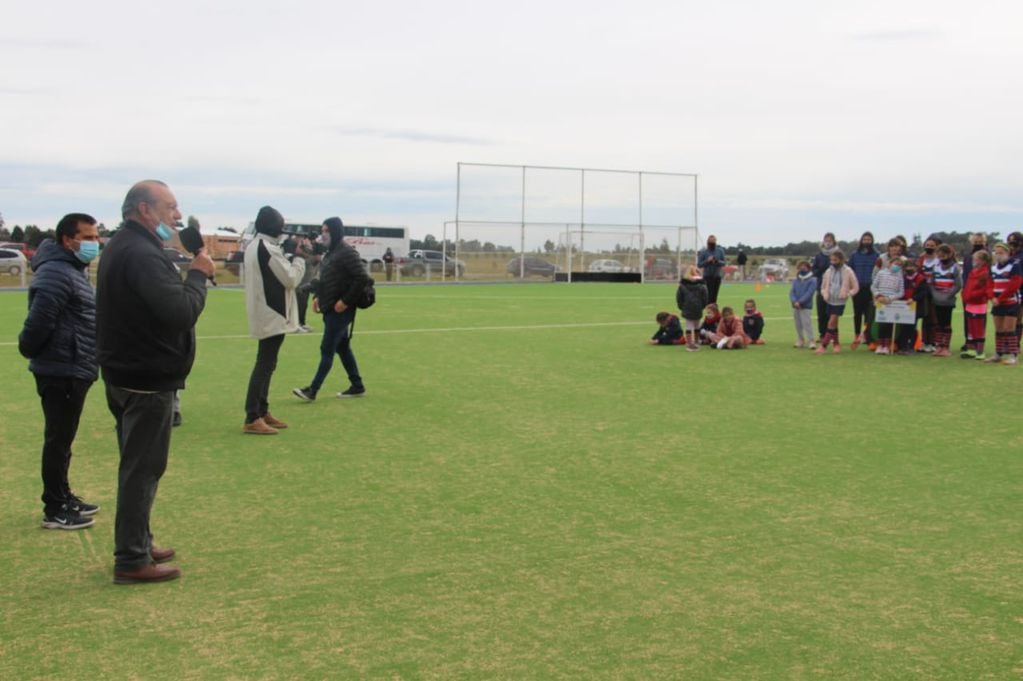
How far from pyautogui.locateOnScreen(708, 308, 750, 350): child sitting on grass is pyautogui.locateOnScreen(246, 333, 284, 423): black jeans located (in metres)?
9.07

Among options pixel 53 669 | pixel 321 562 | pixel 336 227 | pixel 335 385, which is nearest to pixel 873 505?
pixel 321 562

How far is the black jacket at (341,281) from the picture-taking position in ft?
32.7

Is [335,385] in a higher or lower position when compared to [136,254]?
lower

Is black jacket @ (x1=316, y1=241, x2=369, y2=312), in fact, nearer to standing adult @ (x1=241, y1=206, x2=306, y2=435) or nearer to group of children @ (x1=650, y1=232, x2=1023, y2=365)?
standing adult @ (x1=241, y1=206, x2=306, y2=435)

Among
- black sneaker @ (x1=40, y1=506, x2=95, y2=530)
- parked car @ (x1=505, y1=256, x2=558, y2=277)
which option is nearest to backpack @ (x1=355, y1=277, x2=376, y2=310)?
black sneaker @ (x1=40, y1=506, x2=95, y2=530)

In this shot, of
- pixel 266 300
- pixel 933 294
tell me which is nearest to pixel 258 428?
pixel 266 300

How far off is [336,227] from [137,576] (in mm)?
5743

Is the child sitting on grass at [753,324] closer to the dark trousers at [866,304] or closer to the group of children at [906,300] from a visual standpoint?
the group of children at [906,300]

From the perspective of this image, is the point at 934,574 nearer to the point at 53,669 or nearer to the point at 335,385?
the point at 53,669

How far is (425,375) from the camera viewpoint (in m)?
12.3

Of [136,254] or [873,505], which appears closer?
[136,254]

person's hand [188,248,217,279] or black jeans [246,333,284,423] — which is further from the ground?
person's hand [188,248,217,279]

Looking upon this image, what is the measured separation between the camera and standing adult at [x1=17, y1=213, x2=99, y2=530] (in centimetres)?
557

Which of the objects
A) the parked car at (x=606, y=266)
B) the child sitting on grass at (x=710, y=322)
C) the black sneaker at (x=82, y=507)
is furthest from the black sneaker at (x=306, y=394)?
the parked car at (x=606, y=266)
